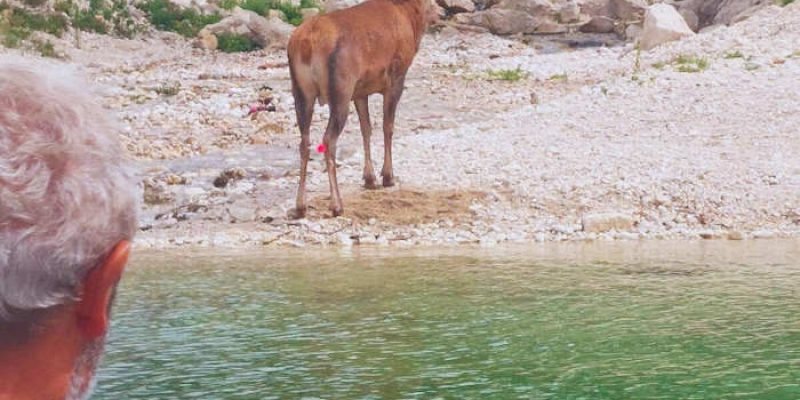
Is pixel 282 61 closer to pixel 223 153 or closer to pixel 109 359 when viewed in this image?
pixel 223 153

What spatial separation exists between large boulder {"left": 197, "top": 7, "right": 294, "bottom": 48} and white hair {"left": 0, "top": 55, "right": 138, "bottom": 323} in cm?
2694

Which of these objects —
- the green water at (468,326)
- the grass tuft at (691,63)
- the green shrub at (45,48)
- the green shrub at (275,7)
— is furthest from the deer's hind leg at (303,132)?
the green shrub at (275,7)

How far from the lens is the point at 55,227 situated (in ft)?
4.01

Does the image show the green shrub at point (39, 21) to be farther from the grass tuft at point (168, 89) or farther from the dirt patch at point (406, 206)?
the dirt patch at point (406, 206)

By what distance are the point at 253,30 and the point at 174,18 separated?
2615mm

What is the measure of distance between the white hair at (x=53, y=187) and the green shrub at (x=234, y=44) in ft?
88.4

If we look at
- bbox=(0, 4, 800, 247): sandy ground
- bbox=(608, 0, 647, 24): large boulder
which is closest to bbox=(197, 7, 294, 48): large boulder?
bbox=(0, 4, 800, 247): sandy ground

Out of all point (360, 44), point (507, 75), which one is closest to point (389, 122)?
point (360, 44)

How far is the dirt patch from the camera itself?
1128 centimetres

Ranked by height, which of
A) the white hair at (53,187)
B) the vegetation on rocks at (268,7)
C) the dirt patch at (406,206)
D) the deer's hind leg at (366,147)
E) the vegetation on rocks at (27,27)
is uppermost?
the vegetation on rocks at (268,7)

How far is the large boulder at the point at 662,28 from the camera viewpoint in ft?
66.7

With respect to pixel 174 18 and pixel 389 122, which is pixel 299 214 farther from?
pixel 174 18

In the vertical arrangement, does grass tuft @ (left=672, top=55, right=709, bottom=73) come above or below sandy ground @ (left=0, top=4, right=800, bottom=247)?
above

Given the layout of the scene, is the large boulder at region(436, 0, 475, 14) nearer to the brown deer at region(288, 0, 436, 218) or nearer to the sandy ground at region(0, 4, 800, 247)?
the sandy ground at region(0, 4, 800, 247)
